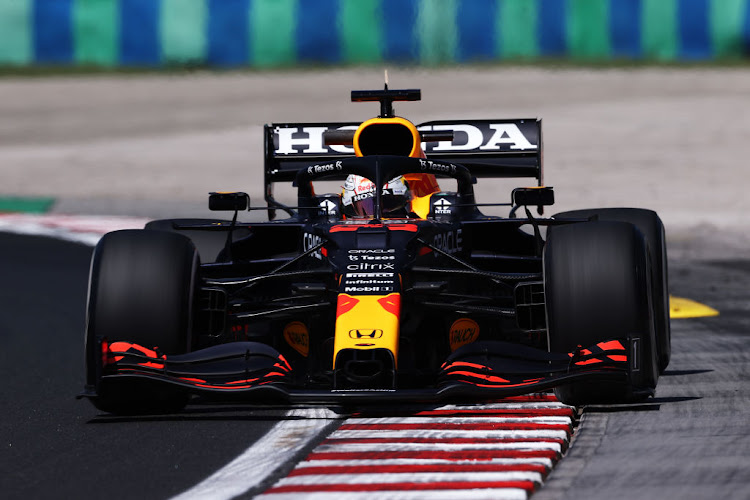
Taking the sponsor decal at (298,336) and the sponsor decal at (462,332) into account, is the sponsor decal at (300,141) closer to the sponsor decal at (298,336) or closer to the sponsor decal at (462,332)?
the sponsor decal at (298,336)

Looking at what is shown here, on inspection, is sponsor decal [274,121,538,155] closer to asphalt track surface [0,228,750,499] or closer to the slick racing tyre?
asphalt track surface [0,228,750,499]

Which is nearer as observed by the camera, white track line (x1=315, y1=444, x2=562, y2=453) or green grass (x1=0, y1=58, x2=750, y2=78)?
white track line (x1=315, y1=444, x2=562, y2=453)

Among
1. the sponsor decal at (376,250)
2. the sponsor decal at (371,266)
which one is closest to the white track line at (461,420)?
the sponsor decal at (371,266)

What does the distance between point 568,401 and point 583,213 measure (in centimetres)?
206

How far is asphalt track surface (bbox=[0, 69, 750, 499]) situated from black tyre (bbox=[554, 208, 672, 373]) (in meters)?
0.22

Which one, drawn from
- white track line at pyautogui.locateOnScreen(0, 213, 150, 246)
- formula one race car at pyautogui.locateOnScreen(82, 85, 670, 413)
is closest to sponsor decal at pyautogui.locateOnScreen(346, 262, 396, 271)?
formula one race car at pyautogui.locateOnScreen(82, 85, 670, 413)

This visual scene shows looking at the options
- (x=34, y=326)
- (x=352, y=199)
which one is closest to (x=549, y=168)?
(x=34, y=326)

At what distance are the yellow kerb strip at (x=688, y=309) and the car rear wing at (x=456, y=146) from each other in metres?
1.76

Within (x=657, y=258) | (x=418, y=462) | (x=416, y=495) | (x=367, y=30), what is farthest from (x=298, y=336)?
(x=367, y=30)

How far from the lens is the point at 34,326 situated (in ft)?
34.5

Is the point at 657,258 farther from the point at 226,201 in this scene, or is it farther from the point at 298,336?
the point at 226,201

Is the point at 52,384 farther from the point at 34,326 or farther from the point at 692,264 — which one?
the point at 692,264

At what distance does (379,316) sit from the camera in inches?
261

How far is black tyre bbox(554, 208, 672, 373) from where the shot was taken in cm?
776
